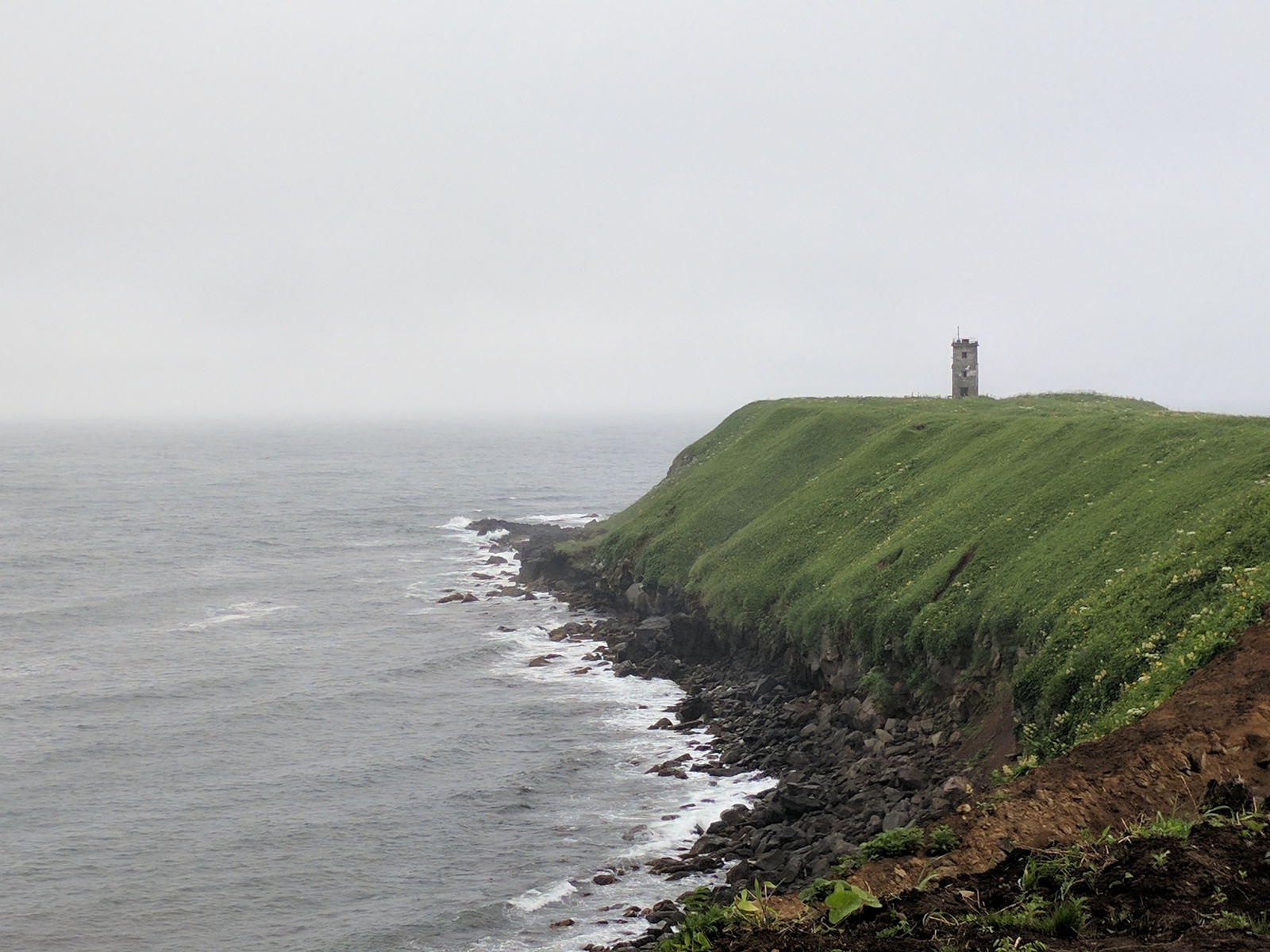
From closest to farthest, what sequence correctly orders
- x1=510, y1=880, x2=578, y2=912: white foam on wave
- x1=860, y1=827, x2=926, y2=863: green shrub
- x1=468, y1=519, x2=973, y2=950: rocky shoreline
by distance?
1. x1=860, y1=827, x2=926, y2=863: green shrub
2. x1=468, y1=519, x2=973, y2=950: rocky shoreline
3. x1=510, y1=880, x2=578, y2=912: white foam on wave

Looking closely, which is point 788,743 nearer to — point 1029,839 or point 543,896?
point 543,896

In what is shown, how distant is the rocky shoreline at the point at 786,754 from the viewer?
29.7 m

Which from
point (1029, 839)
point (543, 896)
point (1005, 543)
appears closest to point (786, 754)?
point (1005, 543)

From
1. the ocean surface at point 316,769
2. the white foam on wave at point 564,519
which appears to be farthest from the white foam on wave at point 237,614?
the white foam on wave at point 564,519

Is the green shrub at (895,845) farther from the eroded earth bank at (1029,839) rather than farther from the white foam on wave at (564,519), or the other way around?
the white foam on wave at (564,519)

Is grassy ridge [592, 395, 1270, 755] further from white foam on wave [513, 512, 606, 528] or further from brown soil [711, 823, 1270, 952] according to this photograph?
white foam on wave [513, 512, 606, 528]

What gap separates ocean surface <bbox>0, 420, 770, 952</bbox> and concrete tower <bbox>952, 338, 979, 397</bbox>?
114 feet

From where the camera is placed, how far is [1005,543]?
39.4m

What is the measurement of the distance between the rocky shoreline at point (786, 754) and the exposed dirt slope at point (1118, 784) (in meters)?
5.69

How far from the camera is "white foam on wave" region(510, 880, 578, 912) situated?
30.7m

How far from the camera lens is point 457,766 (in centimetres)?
4203

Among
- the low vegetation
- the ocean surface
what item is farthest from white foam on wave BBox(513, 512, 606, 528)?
the low vegetation

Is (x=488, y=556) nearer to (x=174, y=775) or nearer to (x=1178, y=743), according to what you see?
(x=174, y=775)

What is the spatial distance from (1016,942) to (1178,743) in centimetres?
671
